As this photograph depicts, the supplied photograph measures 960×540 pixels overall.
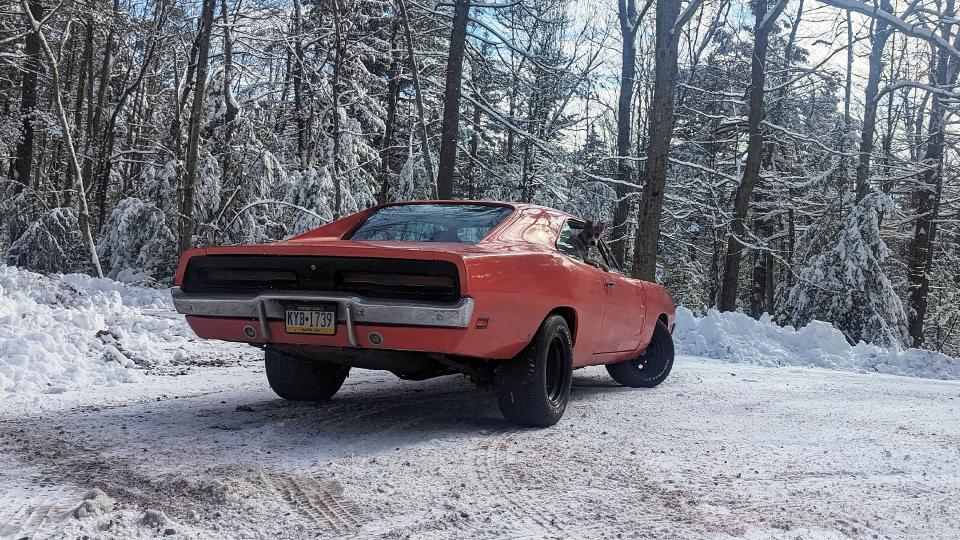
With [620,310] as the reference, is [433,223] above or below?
above

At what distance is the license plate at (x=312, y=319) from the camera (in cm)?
380

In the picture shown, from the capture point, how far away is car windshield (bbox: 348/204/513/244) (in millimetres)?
4705

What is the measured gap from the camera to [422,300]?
3715mm

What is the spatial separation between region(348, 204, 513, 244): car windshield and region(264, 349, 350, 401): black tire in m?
0.93

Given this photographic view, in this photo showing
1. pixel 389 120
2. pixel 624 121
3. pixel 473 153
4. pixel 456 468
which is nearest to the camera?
pixel 456 468

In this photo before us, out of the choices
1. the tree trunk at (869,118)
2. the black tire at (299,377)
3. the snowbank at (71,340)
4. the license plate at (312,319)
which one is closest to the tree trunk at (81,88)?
the snowbank at (71,340)

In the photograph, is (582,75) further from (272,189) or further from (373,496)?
(373,496)

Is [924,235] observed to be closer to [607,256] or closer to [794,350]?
[794,350]

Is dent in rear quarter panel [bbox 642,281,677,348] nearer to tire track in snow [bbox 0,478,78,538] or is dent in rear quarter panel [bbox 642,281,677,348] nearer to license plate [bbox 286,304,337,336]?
license plate [bbox 286,304,337,336]

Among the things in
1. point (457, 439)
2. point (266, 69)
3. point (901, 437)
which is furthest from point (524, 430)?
point (266, 69)

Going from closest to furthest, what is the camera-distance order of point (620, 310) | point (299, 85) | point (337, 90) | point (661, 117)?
point (620, 310) < point (661, 117) < point (337, 90) < point (299, 85)

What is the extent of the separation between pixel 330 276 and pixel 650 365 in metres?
3.92

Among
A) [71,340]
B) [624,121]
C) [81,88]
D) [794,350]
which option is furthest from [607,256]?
[81,88]

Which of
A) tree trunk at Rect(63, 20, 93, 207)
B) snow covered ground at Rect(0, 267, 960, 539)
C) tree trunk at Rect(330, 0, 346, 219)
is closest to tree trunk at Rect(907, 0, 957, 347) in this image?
tree trunk at Rect(330, 0, 346, 219)
